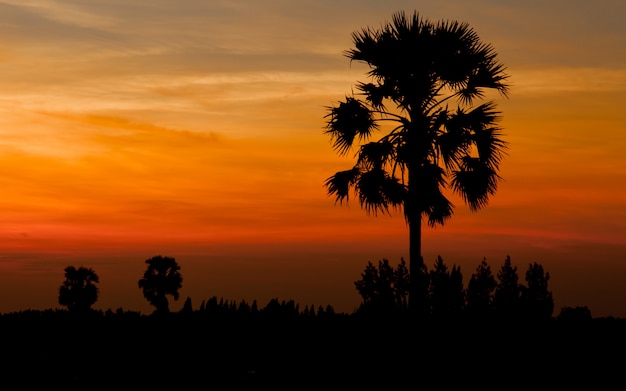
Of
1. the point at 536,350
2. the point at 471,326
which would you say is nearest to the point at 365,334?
the point at 471,326

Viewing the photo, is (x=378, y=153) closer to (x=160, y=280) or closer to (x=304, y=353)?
(x=304, y=353)

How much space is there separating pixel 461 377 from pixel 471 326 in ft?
Result: 12.0

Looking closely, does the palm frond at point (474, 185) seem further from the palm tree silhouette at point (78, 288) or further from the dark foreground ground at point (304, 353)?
the palm tree silhouette at point (78, 288)

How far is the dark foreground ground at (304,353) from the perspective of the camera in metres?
20.8

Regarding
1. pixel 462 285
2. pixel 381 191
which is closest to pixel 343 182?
pixel 381 191

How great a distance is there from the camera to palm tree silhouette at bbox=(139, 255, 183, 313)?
289 ft

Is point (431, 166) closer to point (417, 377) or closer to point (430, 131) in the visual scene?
point (430, 131)

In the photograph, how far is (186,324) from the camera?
26.2m

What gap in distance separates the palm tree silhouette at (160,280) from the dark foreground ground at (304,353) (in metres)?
59.9

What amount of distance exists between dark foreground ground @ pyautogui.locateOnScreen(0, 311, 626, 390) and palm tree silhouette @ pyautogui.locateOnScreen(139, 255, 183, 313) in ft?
197

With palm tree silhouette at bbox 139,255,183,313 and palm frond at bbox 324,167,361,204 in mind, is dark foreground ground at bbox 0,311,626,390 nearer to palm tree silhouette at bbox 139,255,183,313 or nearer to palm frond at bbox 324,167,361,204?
palm frond at bbox 324,167,361,204

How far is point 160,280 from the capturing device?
8825 cm

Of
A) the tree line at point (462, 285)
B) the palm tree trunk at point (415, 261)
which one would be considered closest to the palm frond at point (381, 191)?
the palm tree trunk at point (415, 261)

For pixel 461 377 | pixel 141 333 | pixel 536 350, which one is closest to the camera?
pixel 461 377
